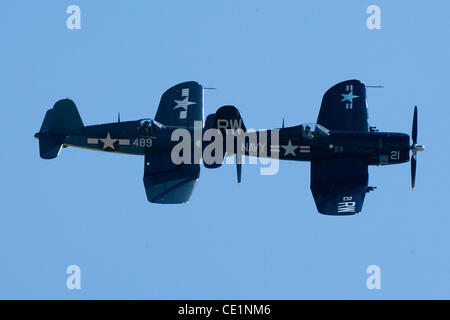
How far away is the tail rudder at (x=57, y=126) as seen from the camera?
1363 inches

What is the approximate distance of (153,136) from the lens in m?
34.8

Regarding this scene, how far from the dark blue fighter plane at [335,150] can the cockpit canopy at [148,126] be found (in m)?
1.90

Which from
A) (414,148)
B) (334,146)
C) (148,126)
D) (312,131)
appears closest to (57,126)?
(148,126)

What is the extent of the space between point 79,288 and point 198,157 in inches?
203

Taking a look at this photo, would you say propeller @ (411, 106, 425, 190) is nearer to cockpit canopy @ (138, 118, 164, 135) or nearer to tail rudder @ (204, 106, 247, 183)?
tail rudder @ (204, 106, 247, 183)

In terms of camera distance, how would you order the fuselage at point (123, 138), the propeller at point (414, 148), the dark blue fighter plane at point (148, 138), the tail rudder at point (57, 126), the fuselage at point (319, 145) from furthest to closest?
1. the fuselage at point (123, 138)
2. the tail rudder at point (57, 126)
3. the dark blue fighter plane at point (148, 138)
4. the fuselage at point (319, 145)
5. the propeller at point (414, 148)

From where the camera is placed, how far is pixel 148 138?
3481cm

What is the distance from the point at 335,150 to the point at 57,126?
8.08 meters

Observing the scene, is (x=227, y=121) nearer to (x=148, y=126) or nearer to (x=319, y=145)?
(x=148, y=126)

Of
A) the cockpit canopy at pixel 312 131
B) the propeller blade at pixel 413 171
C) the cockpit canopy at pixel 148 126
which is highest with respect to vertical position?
the cockpit canopy at pixel 148 126

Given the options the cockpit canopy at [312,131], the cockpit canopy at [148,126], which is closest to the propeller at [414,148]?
the cockpit canopy at [312,131]

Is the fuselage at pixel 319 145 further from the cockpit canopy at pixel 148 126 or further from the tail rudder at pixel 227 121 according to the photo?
the tail rudder at pixel 227 121

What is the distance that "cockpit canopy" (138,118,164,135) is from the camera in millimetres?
34688

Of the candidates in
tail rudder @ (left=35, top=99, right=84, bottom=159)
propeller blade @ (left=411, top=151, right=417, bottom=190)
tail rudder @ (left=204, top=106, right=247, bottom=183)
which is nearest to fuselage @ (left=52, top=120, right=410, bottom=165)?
tail rudder @ (left=204, top=106, right=247, bottom=183)
